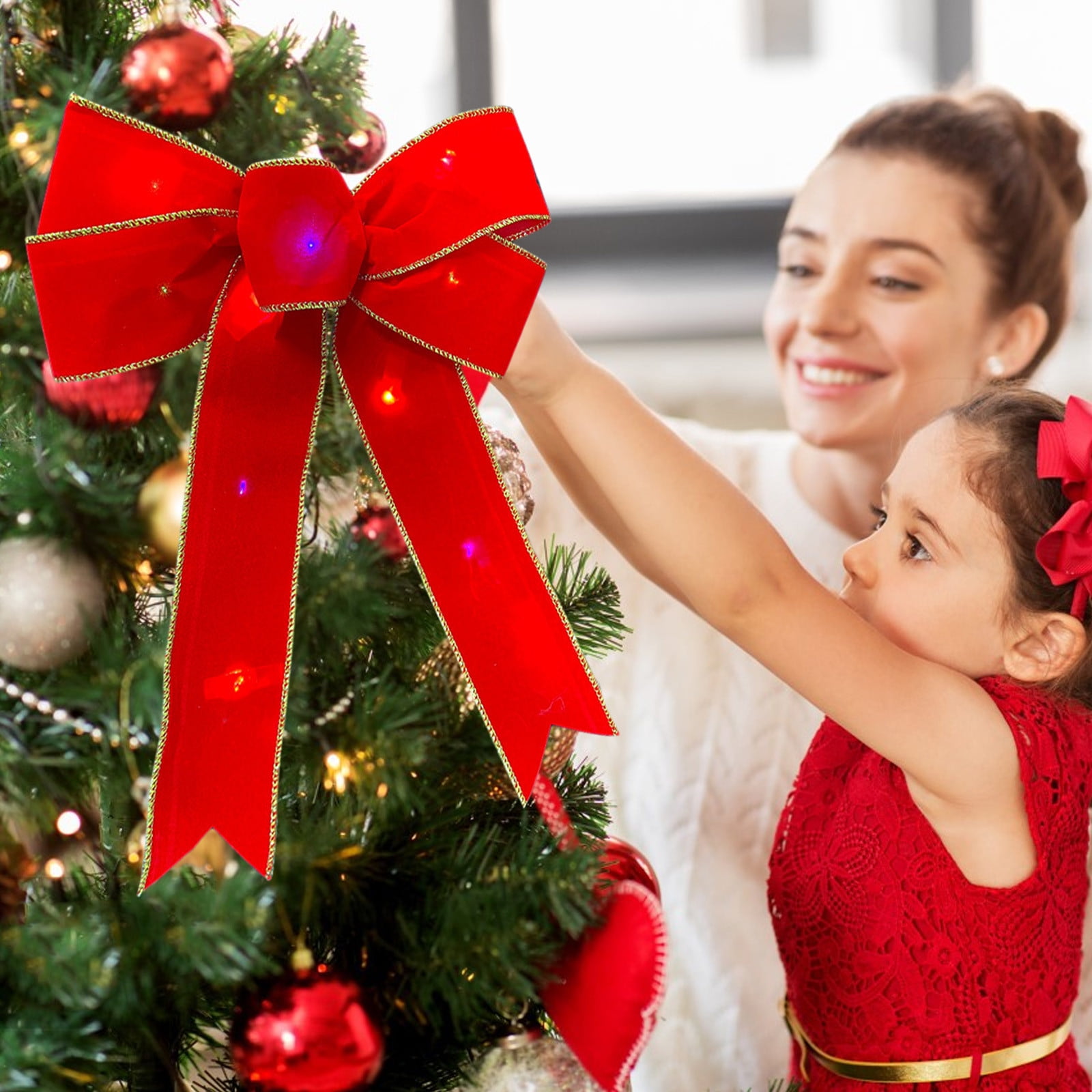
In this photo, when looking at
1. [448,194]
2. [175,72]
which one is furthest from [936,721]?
[175,72]

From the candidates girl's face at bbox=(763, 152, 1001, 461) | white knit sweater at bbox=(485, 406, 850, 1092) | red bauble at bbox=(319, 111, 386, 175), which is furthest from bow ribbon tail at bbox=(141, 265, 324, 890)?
girl's face at bbox=(763, 152, 1001, 461)

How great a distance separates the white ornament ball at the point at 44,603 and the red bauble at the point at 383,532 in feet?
0.38

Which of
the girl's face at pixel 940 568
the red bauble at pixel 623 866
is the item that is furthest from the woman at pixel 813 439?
the red bauble at pixel 623 866

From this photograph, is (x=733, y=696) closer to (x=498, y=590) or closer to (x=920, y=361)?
(x=920, y=361)

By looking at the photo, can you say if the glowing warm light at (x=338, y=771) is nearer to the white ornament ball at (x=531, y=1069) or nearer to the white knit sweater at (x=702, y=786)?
the white ornament ball at (x=531, y=1069)

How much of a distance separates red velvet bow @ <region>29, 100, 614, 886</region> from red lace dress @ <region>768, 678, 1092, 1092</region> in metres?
0.35

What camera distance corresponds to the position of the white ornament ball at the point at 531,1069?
2.00 ft

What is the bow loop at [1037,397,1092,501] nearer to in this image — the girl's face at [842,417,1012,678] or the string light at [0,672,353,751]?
the girl's face at [842,417,1012,678]

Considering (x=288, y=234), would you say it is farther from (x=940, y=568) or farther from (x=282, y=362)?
(x=940, y=568)

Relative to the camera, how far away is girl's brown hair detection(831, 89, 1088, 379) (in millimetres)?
1282

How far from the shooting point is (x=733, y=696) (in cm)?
125

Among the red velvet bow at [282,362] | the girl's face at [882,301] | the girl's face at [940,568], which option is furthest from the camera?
the girl's face at [882,301]

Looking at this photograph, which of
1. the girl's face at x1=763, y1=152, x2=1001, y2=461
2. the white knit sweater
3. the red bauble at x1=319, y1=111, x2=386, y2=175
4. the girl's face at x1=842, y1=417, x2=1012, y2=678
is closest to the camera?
the red bauble at x1=319, y1=111, x2=386, y2=175

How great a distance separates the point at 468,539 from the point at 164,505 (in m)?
0.13
